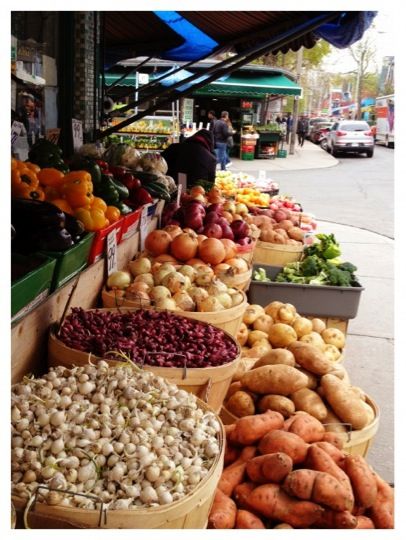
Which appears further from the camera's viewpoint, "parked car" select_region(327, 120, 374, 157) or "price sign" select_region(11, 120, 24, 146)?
"parked car" select_region(327, 120, 374, 157)

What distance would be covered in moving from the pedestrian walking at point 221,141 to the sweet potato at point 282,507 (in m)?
16.1

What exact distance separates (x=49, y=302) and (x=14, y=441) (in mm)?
897

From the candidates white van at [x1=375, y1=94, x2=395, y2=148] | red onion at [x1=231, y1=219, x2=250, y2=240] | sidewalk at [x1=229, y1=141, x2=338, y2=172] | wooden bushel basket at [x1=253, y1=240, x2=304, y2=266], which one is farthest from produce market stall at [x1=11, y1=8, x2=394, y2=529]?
white van at [x1=375, y1=94, x2=395, y2=148]

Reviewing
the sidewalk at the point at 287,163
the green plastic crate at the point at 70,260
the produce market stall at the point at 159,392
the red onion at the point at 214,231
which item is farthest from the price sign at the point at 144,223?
the sidewalk at the point at 287,163

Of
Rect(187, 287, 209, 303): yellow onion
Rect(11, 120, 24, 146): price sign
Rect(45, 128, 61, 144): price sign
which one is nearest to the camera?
Rect(187, 287, 209, 303): yellow onion

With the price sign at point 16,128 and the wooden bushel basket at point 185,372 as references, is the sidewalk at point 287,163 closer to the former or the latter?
the price sign at point 16,128

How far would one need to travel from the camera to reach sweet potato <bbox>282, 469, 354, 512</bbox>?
211 cm

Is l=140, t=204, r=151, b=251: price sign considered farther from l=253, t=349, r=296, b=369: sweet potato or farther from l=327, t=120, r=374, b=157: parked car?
l=327, t=120, r=374, b=157: parked car

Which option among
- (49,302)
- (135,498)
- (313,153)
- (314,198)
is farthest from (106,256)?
(313,153)

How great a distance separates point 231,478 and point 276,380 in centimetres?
62

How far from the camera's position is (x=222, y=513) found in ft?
7.28

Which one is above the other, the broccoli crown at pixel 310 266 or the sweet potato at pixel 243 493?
the broccoli crown at pixel 310 266

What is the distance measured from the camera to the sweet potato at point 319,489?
211 cm

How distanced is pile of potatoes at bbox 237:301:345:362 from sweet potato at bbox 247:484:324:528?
4.97 ft
